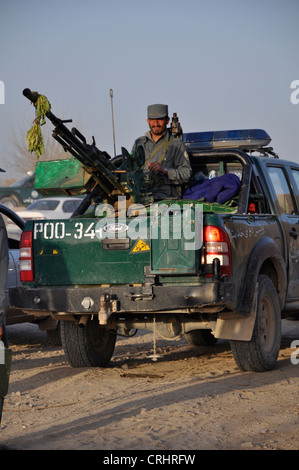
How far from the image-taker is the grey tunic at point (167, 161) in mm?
8273

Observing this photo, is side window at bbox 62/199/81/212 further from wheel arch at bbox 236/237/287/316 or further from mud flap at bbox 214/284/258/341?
mud flap at bbox 214/284/258/341

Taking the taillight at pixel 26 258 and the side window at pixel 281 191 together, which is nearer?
the taillight at pixel 26 258

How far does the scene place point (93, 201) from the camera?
27.6 feet

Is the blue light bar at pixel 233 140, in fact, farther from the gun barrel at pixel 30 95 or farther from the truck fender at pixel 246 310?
the gun barrel at pixel 30 95

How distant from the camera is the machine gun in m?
7.20

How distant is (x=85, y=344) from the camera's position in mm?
7762

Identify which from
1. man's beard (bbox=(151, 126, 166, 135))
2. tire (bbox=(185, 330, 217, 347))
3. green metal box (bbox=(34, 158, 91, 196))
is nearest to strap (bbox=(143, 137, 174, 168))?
man's beard (bbox=(151, 126, 166, 135))

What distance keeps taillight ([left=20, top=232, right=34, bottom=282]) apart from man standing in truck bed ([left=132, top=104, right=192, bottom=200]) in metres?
1.45

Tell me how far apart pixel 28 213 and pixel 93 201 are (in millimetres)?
15464

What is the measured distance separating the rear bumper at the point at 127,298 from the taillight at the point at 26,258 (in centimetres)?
12

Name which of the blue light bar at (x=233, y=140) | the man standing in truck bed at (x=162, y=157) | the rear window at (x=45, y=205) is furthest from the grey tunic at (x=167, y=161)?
the rear window at (x=45, y=205)

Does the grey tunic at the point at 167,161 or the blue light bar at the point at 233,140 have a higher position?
the blue light bar at the point at 233,140

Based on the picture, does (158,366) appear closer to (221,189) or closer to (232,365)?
(232,365)
